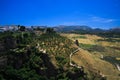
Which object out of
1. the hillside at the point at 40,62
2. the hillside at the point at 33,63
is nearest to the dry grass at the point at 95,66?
the hillside at the point at 40,62

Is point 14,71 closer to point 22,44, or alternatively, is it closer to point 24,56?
point 24,56

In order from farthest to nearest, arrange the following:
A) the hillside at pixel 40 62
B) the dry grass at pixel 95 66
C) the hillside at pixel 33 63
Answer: the dry grass at pixel 95 66 < the hillside at pixel 40 62 < the hillside at pixel 33 63

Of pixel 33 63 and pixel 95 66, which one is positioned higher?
pixel 33 63

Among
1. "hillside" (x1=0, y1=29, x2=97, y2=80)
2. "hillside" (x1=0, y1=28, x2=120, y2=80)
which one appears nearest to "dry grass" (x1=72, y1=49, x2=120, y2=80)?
"hillside" (x1=0, y1=28, x2=120, y2=80)

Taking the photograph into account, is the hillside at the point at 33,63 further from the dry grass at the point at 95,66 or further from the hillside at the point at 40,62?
the dry grass at the point at 95,66

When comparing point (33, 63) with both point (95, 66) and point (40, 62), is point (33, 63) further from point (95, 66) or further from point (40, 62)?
point (95, 66)

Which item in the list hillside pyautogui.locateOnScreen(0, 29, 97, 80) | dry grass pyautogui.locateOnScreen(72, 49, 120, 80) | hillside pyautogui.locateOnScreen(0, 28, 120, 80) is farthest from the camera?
dry grass pyautogui.locateOnScreen(72, 49, 120, 80)

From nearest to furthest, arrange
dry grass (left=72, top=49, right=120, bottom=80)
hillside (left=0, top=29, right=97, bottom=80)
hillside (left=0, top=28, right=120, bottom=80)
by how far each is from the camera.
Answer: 1. hillside (left=0, top=29, right=97, bottom=80)
2. hillside (left=0, top=28, right=120, bottom=80)
3. dry grass (left=72, top=49, right=120, bottom=80)

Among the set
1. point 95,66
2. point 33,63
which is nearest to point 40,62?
point 33,63

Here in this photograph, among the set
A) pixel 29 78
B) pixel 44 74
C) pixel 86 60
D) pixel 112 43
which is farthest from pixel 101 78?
pixel 112 43

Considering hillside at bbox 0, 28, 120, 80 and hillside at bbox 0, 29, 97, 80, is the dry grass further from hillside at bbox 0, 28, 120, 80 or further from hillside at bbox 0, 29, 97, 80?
hillside at bbox 0, 29, 97, 80

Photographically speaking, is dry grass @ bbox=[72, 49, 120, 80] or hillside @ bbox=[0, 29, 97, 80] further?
dry grass @ bbox=[72, 49, 120, 80]
